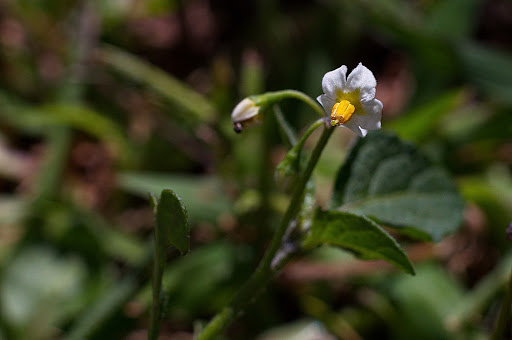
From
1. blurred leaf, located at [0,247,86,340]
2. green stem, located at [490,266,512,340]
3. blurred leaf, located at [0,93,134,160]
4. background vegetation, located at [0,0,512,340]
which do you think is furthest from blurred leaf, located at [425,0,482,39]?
blurred leaf, located at [0,247,86,340]

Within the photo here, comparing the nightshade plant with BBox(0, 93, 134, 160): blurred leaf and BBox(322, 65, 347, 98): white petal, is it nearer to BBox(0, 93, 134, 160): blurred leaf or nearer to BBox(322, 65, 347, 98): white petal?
BBox(322, 65, 347, 98): white petal

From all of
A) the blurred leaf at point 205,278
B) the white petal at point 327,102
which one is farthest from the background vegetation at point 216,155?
the white petal at point 327,102

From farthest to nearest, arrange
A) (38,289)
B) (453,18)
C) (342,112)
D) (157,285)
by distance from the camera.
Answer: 1. (453,18)
2. (38,289)
3. (157,285)
4. (342,112)

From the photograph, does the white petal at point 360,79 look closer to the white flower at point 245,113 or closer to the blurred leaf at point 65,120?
the white flower at point 245,113

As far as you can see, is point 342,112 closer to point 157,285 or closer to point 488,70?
point 157,285

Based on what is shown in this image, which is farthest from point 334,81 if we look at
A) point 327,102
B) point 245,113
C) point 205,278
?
point 205,278

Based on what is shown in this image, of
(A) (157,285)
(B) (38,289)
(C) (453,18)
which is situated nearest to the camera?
(A) (157,285)
